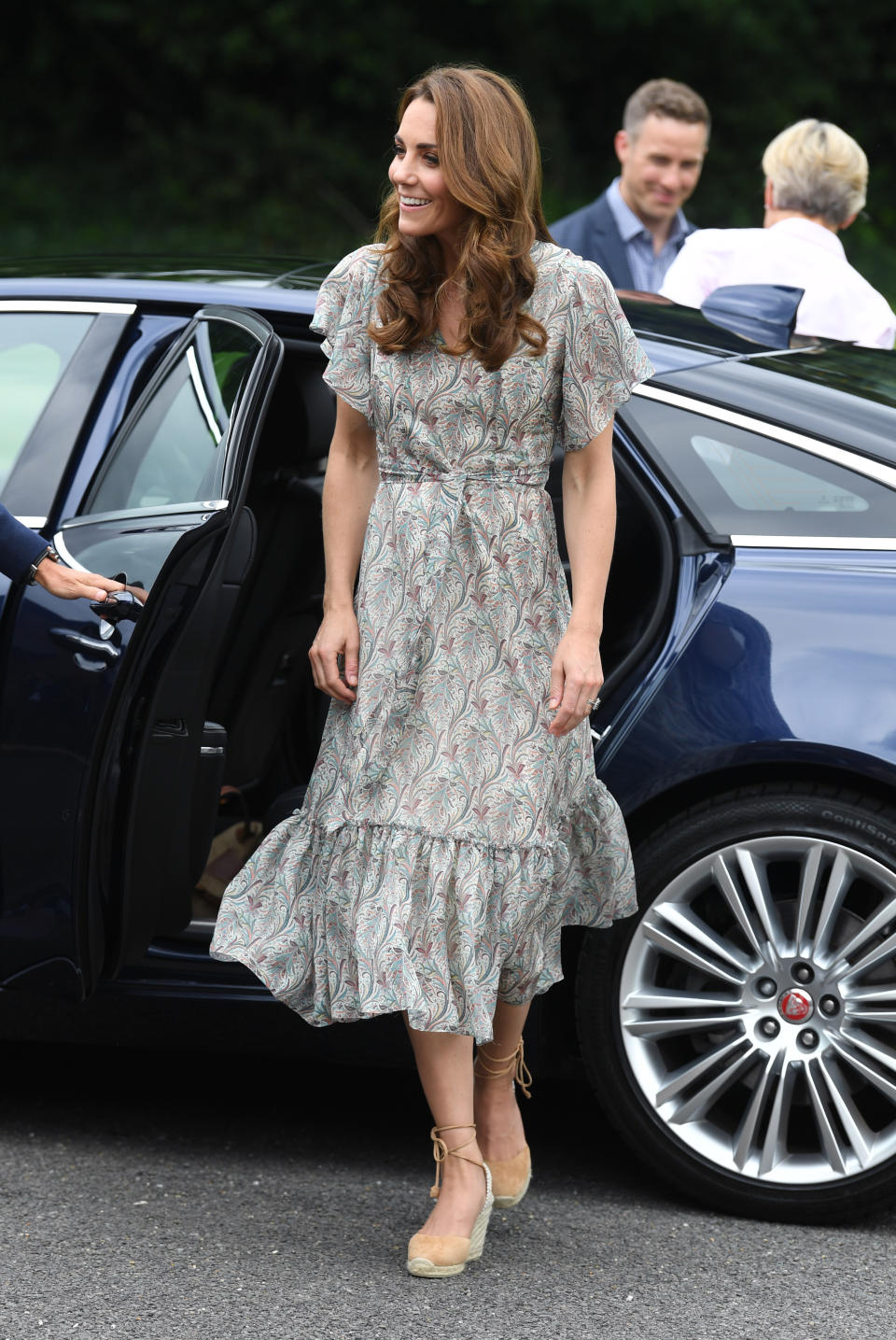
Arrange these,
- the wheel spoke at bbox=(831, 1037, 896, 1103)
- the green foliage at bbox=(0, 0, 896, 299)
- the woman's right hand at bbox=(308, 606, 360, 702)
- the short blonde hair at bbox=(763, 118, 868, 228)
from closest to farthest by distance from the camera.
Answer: the woman's right hand at bbox=(308, 606, 360, 702), the wheel spoke at bbox=(831, 1037, 896, 1103), the short blonde hair at bbox=(763, 118, 868, 228), the green foliage at bbox=(0, 0, 896, 299)

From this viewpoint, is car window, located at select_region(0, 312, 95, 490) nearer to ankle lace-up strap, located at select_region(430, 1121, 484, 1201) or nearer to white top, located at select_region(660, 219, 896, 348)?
ankle lace-up strap, located at select_region(430, 1121, 484, 1201)

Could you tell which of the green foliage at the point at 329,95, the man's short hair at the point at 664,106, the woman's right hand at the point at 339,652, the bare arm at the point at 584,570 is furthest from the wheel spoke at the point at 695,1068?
the green foliage at the point at 329,95

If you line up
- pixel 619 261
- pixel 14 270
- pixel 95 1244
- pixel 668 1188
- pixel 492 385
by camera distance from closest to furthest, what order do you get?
pixel 492 385 < pixel 95 1244 < pixel 668 1188 < pixel 14 270 < pixel 619 261

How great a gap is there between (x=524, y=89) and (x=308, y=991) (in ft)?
50.9

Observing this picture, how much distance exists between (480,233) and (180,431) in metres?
0.78

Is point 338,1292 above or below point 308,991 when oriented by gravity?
below

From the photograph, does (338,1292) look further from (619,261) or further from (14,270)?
(619,261)

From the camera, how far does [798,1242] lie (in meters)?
2.80

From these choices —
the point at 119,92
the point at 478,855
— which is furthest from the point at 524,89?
the point at 478,855

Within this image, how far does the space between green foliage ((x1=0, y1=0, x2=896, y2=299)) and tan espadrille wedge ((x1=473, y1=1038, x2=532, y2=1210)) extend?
1405cm

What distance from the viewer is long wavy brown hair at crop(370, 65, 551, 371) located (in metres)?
2.45

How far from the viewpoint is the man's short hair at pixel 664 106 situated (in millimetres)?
5410

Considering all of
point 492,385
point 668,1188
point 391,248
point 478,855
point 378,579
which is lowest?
point 668,1188


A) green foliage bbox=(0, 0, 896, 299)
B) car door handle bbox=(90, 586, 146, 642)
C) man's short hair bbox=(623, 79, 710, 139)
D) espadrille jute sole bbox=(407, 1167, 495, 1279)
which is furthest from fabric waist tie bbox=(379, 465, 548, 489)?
green foliage bbox=(0, 0, 896, 299)
